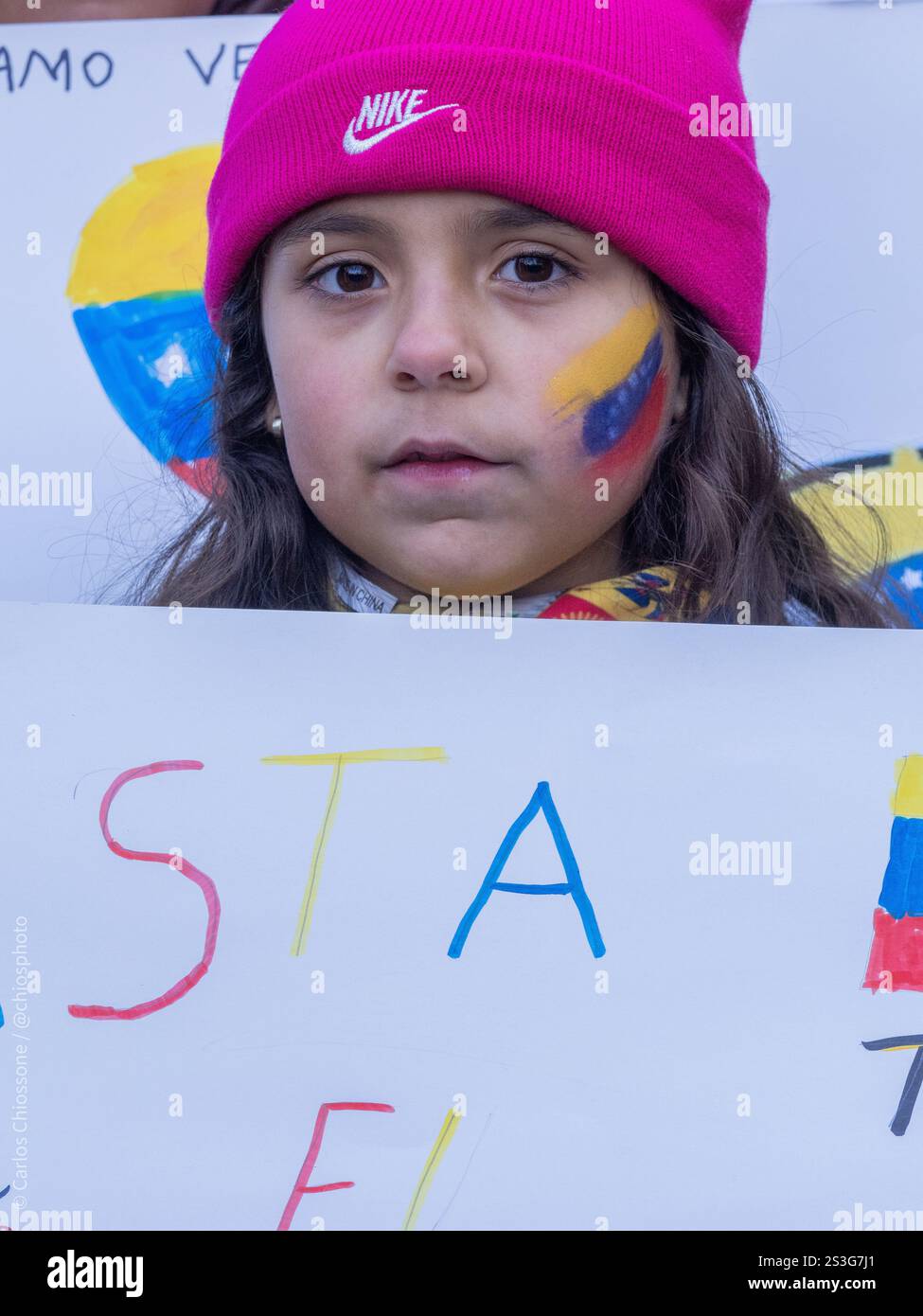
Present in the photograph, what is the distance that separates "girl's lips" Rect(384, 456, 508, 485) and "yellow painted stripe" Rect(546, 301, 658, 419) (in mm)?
44

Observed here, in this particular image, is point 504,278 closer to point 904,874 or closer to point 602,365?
point 602,365

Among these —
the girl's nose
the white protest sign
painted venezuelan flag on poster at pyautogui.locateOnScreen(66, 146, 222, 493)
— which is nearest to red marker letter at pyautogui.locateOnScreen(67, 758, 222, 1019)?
the white protest sign

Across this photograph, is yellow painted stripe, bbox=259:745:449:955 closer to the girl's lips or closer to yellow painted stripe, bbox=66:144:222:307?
the girl's lips

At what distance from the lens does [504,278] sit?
67cm

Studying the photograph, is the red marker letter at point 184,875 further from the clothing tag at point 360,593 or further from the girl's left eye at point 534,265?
the girl's left eye at point 534,265

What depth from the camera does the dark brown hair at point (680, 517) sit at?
0.76 meters

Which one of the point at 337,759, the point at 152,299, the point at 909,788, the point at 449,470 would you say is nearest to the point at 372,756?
the point at 337,759

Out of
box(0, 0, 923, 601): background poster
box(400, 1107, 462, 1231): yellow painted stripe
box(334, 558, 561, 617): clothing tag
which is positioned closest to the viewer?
box(400, 1107, 462, 1231): yellow painted stripe

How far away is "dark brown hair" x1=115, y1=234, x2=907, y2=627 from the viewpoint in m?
0.76

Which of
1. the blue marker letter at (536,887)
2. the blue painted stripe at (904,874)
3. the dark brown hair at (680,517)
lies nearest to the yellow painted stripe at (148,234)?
the dark brown hair at (680,517)

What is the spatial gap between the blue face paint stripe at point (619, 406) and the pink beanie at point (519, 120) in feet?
0.13

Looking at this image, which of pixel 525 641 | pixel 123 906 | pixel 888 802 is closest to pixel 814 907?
pixel 888 802

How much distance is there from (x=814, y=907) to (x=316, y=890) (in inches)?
9.2
